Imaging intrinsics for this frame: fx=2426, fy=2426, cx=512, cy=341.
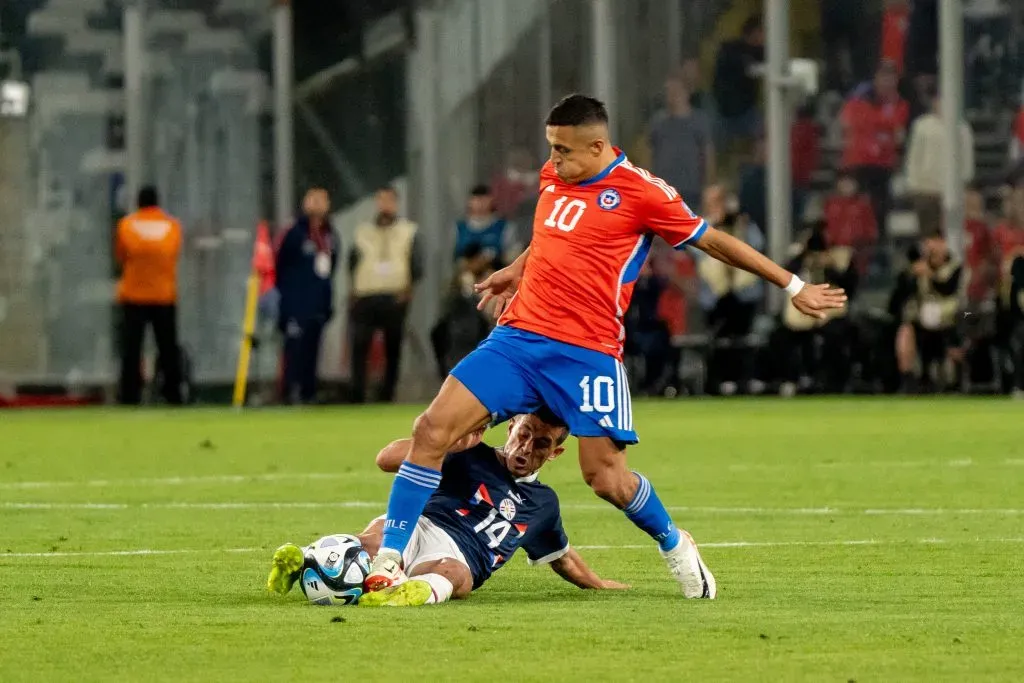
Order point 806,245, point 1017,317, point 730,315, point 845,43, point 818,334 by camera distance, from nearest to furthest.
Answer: point 1017,317 → point 806,245 → point 818,334 → point 730,315 → point 845,43

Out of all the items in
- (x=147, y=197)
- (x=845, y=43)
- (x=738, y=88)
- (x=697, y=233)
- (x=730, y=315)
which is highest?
(x=845, y=43)

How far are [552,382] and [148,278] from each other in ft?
61.4

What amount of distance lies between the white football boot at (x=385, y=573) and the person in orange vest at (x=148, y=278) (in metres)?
18.7

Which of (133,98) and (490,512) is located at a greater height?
(133,98)

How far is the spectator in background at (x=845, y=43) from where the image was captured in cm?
2955

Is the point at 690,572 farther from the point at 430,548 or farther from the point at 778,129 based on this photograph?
the point at 778,129

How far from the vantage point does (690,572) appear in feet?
29.4

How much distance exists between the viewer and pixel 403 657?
23.5 ft

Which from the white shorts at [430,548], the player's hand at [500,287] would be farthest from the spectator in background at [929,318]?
the white shorts at [430,548]

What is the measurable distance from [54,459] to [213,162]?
12.5 meters

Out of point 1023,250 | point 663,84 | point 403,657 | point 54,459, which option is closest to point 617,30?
point 663,84

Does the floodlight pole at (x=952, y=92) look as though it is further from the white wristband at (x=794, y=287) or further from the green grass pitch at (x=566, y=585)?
the white wristband at (x=794, y=287)

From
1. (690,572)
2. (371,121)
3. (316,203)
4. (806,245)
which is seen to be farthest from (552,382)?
(371,121)

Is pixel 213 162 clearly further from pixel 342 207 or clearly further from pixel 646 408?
pixel 646 408
